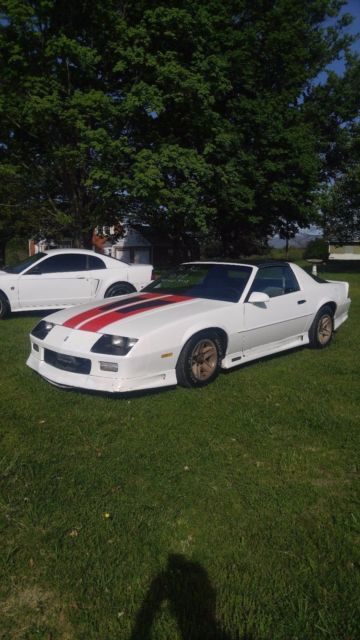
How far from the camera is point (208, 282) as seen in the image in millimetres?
6215

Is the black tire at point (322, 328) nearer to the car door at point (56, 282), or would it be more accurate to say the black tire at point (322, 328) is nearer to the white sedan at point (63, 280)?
the white sedan at point (63, 280)

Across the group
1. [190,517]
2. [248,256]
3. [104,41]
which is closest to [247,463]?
[190,517]

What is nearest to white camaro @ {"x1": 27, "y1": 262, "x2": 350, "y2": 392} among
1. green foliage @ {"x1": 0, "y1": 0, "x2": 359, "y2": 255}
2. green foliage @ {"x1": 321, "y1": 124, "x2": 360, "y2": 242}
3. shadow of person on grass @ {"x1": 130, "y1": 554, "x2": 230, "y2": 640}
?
shadow of person on grass @ {"x1": 130, "y1": 554, "x2": 230, "y2": 640}

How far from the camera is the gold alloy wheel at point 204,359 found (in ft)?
17.1

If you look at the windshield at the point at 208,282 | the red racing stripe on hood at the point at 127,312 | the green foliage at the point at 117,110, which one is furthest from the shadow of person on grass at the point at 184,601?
the green foliage at the point at 117,110

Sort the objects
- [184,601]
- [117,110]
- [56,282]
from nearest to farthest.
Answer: [184,601] → [56,282] → [117,110]

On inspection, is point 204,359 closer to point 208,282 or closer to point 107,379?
point 107,379

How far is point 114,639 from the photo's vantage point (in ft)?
6.75

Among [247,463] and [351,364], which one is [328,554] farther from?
[351,364]

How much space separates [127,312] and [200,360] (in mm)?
963

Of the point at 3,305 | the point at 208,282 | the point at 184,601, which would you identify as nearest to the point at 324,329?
the point at 208,282

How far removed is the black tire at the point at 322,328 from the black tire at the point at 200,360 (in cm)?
205

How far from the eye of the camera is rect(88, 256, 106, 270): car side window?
10.7m

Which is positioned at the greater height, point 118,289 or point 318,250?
point 318,250
